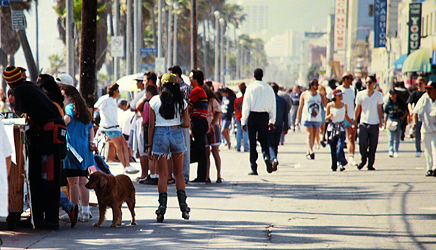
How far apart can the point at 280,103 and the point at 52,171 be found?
804 cm

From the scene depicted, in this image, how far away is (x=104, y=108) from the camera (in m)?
12.8

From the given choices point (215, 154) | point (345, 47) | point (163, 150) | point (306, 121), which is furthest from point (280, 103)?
point (345, 47)

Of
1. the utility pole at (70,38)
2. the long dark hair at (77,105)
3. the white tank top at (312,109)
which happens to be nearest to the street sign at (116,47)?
the utility pole at (70,38)

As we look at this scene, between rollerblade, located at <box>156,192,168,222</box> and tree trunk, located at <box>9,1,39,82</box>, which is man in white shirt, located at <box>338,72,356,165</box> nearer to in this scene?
rollerblade, located at <box>156,192,168,222</box>

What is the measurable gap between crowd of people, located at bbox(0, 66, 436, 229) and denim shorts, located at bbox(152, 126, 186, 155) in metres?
0.01

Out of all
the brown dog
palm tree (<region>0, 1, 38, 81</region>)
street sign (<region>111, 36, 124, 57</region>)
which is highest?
palm tree (<region>0, 1, 38, 81</region>)

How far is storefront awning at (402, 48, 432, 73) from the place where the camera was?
33750mm

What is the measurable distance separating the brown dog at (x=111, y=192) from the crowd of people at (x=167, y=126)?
0.35 meters

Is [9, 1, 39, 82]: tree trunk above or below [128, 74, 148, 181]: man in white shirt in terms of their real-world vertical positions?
above

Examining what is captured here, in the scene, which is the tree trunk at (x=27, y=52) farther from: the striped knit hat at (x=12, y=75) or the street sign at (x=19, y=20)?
the striped knit hat at (x=12, y=75)

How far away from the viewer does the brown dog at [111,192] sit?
7.24 m

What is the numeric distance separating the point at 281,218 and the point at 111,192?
7.26ft

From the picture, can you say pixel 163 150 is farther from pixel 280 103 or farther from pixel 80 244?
pixel 280 103

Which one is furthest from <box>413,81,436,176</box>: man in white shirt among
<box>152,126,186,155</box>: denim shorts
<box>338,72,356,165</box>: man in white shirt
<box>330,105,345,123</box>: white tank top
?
<box>152,126,186,155</box>: denim shorts
